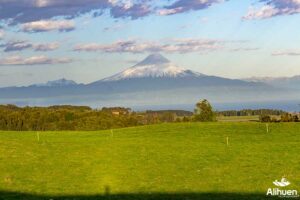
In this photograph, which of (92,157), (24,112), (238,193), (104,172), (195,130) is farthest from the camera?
(24,112)

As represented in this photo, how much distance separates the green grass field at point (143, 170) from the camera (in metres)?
22.0

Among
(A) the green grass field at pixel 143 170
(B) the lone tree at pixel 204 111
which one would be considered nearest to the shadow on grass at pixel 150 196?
(A) the green grass field at pixel 143 170

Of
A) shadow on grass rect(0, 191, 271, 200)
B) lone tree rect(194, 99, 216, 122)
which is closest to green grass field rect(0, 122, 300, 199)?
shadow on grass rect(0, 191, 271, 200)

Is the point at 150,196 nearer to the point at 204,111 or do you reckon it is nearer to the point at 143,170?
the point at 143,170

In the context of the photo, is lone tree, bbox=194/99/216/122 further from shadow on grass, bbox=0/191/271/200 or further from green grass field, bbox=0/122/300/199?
shadow on grass, bbox=0/191/271/200

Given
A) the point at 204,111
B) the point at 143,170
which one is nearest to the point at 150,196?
the point at 143,170

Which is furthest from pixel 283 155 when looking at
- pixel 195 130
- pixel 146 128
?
pixel 146 128

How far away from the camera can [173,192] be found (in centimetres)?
A: 2183

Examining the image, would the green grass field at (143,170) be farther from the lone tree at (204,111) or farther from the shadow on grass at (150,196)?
the lone tree at (204,111)

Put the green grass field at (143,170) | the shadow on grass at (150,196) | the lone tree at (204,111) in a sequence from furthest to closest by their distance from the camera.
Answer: the lone tree at (204,111), the green grass field at (143,170), the shadow on grass at (150,196)

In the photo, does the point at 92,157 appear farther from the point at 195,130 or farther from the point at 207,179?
the point at 195,130

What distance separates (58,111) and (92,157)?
125 m

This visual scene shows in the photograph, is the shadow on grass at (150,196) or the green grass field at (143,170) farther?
the green grass field at (143,170)

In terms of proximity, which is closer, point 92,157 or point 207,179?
point 207,179
